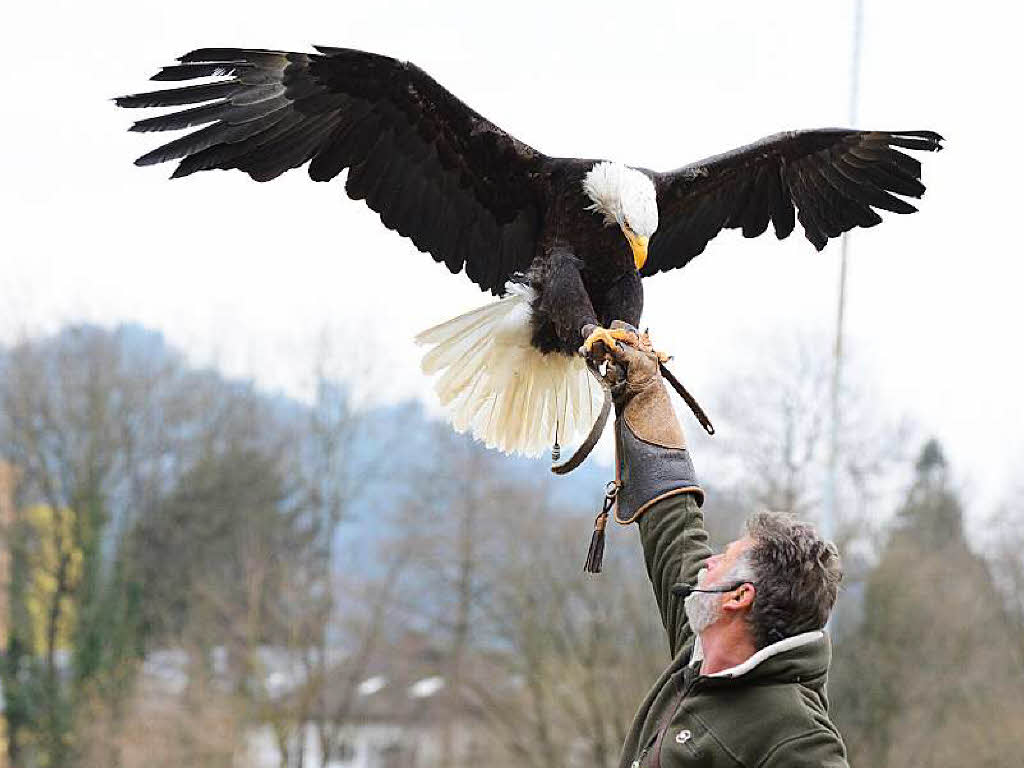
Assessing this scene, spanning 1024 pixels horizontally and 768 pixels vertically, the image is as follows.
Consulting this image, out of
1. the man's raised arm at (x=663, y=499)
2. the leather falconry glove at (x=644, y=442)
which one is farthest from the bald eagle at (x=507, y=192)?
the man's raised arm at (x=663, y=499)

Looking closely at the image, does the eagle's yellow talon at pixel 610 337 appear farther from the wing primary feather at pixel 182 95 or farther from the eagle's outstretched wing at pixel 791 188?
the wing primary feather at pixel 182 95

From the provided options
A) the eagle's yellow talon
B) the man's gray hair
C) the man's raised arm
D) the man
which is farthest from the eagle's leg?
the man's gray hair

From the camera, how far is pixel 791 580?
6.17 feet

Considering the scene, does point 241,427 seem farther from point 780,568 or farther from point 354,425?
point 780,568

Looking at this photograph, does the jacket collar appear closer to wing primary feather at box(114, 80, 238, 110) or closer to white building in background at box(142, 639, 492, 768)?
wing primary feather at box(114, 80, 238, 110)

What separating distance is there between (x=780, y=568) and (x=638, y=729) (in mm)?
400

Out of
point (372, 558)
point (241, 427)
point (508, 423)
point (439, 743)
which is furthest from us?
point (241, 427)

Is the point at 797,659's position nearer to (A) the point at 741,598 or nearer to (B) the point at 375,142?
(A) the point at 741,598

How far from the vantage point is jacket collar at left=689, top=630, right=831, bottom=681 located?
1.88 m

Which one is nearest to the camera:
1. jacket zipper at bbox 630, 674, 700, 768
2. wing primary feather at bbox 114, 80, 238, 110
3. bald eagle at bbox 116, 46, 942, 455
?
jacket zipper at bbox 630, 674, 700, 768

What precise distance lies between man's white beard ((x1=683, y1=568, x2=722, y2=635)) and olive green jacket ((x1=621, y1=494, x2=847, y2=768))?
0.06 metres

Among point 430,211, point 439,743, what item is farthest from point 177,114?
point 439,743

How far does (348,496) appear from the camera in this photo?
2656 centimetres

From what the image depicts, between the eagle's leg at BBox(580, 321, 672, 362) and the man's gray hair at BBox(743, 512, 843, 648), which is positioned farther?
the eagle's leg at BBox(580, 321, 672, 362)
